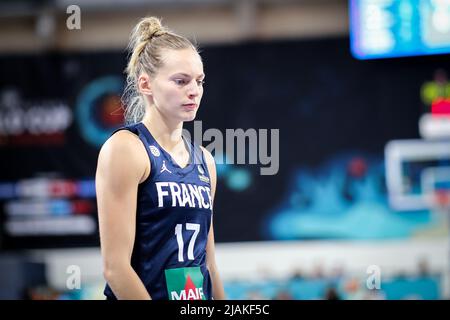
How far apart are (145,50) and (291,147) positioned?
20.9ft

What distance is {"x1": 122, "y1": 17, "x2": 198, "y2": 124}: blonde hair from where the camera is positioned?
2619 mm

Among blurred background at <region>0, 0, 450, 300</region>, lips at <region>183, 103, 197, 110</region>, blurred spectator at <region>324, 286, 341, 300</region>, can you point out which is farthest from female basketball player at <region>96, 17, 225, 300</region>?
blurred background at <region>0, 0, 450, 300</region>

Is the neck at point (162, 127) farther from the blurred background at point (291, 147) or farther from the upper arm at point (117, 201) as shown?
the blurred background at point (291, 147)

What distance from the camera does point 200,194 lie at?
262 cm

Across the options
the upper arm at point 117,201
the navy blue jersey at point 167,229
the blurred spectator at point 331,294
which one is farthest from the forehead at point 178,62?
the blurred spectator at point 331,294

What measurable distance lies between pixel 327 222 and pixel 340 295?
56.7 inches

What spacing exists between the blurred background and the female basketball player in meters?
5.51

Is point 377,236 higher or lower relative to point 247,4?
lower

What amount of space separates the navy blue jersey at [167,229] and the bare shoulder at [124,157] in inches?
2.0

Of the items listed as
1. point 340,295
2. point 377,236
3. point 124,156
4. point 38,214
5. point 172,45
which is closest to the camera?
point 124,156

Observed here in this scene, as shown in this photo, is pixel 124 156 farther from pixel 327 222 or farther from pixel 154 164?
pixel 327 222

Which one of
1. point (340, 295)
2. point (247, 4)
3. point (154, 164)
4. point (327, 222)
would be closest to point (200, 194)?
point (154, 164)

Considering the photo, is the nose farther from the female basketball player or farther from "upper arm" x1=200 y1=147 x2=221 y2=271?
"upper arm" x1=200 y1=147 x2=221 y2=271

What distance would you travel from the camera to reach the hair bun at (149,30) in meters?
2.70
